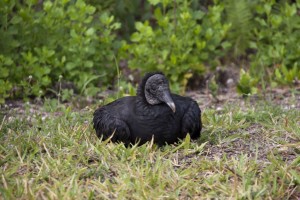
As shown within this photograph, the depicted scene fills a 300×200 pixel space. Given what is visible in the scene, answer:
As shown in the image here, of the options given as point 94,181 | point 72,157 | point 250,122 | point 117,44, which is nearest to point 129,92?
point 117,44

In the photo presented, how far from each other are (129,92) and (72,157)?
2.11m

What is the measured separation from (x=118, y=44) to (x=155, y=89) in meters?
2.25

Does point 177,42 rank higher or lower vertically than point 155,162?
higher

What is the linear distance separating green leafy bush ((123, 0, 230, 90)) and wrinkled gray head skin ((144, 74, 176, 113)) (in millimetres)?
1954

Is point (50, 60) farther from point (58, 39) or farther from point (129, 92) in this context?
point (129, 92)

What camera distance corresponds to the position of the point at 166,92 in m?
5.50

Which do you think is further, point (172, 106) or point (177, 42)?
point (177, 42)

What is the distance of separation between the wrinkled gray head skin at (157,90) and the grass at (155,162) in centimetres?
40

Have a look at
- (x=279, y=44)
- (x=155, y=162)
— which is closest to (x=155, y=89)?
(x=155, y=162)

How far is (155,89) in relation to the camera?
5.52 meters

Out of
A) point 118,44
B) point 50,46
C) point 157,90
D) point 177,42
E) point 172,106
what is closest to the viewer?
point 172,106

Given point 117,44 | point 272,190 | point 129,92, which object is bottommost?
point 272,190

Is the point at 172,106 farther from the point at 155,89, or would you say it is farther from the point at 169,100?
the point at 155,89

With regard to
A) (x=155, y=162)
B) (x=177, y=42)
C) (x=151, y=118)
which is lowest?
(x=155, y=162)
